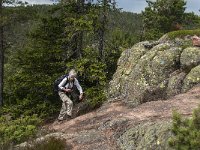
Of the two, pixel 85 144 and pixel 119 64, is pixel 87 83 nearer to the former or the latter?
pixel 119 64

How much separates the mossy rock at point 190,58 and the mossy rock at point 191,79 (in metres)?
0.71

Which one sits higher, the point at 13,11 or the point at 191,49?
the point at 13,11

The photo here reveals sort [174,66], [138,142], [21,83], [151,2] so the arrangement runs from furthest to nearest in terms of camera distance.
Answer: [151,2], [21,83], [174,66], [138,142]

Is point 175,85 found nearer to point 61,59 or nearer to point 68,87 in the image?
point 68,87

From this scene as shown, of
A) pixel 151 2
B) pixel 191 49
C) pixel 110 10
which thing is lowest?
pixel 191 49

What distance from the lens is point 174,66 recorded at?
17.9m

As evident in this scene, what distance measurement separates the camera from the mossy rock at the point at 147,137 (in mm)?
9469

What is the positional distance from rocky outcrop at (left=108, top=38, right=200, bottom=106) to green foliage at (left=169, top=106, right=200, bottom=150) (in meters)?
7.64

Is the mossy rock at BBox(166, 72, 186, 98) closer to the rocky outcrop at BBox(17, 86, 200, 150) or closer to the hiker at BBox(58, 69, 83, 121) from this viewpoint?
the rocky outcrop at BBox(17, 86, 200, 150)

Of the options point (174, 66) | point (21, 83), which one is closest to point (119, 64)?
point (174, 66)

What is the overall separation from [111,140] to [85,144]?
83 centimetres

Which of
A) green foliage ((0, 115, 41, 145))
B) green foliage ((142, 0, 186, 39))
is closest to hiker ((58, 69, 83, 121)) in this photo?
green foliage ((0, 115, 41, 145))

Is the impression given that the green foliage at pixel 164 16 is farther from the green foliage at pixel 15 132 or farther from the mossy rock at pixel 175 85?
the green foliage at pixel 15 132

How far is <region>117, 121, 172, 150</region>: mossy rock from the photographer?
9469 mm
